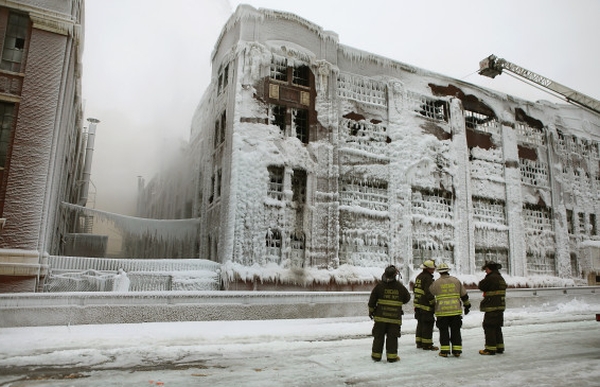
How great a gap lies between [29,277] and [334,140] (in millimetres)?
14411

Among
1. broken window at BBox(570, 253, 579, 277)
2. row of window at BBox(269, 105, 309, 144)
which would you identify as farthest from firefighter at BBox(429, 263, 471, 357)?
Answer: broken window at BBox(570, 253, 579, 277)

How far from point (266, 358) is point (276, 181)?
14.2 m

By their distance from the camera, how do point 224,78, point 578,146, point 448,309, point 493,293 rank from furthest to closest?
point 578,146
point 224,78
point 493,293
point 448,309

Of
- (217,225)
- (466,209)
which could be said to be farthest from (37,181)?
(466,209)

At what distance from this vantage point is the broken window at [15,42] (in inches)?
622

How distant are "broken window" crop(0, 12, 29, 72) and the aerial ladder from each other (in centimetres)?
2574

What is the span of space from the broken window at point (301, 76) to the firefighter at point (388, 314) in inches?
664

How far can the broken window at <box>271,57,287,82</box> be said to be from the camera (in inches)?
878

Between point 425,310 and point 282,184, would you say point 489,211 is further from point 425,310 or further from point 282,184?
point 425,310

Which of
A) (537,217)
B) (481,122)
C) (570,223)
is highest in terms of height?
(481,122)

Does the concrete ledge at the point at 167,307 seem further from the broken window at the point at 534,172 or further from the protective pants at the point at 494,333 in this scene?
the broken window at the point at 534,172

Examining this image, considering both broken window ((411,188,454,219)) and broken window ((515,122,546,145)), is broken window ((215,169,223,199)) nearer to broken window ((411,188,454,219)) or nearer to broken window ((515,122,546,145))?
broken window ((411,188,454,219))

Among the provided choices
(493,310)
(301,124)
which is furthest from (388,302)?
(301,124)

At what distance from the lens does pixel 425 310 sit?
28.6ft
